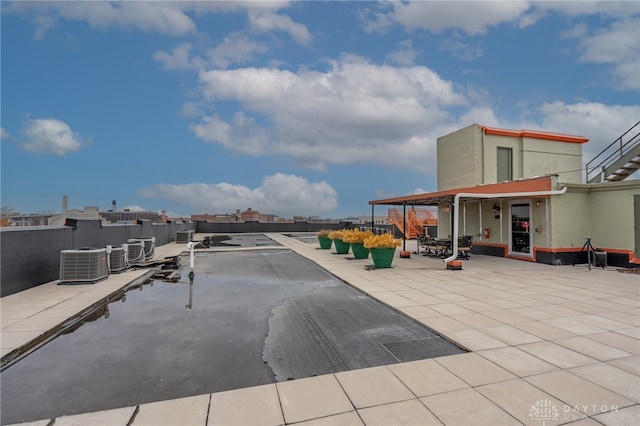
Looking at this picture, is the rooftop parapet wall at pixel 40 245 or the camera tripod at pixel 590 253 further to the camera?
the camera tripod at pixel 590 253

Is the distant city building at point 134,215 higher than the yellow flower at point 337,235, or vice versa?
the distant city building at point 134,215

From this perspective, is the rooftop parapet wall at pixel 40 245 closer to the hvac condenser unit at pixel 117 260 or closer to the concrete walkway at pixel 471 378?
the concrete walkway at pixel 471 378

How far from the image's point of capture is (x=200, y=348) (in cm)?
375

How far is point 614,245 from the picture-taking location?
10.2m

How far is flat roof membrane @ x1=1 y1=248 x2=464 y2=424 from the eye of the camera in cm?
282

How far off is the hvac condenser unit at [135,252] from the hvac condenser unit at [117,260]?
4.42 ft

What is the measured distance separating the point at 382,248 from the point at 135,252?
304 inches

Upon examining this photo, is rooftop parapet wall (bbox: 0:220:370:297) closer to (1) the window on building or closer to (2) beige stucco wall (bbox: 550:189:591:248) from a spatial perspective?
(2) beige stucco wall (bbox: 550:189:591:248)

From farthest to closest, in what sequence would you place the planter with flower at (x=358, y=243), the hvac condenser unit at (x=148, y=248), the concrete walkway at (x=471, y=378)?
1. the planter with flower at (x=358, y=243)
2. the hvac condenser unit at (x=148, y=248)
3. the concrete walkway at (x=471, y=378)

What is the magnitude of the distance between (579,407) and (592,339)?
76.7 inches

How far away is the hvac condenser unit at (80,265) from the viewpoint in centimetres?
695

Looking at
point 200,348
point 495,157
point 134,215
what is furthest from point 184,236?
point 495,157

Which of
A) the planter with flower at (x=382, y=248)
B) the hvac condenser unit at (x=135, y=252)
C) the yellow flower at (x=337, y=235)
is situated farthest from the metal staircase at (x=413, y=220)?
the hvac condenser unit at (x=135, y=252)

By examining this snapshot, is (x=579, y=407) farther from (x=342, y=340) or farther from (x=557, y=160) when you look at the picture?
(x=557, y=160)
